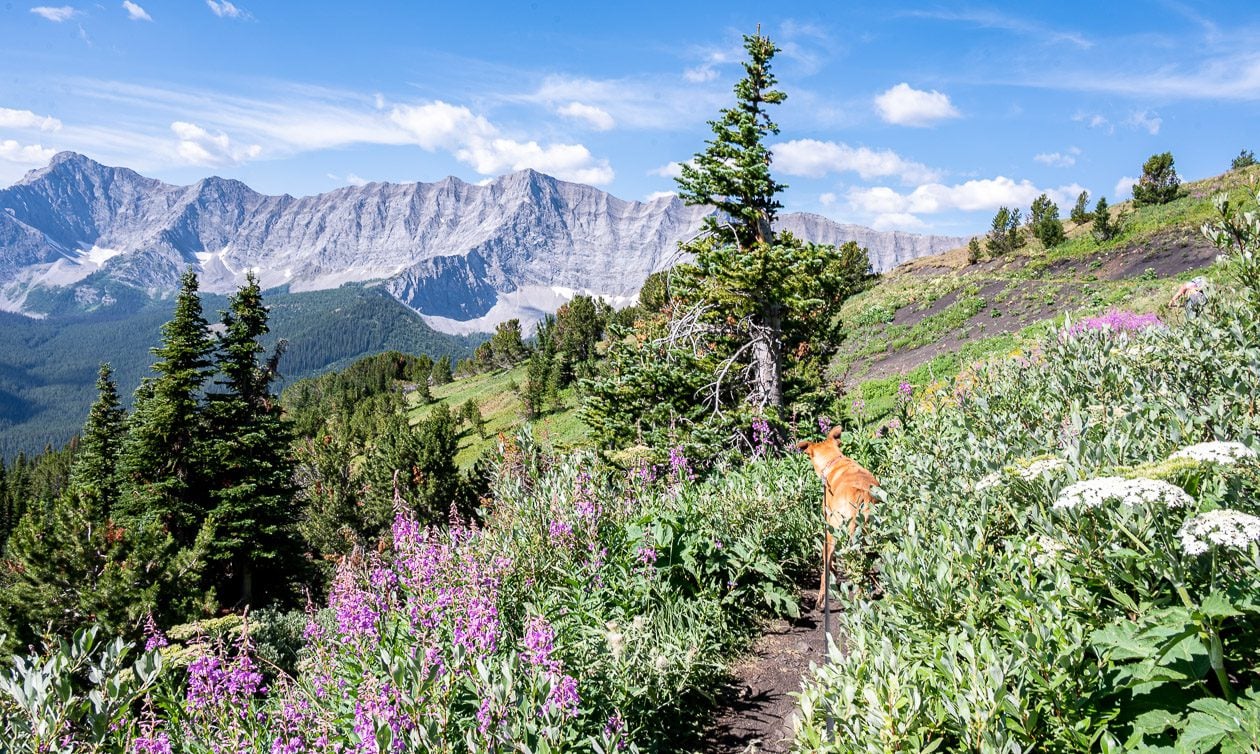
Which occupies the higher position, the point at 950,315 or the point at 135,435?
the point at 950,315

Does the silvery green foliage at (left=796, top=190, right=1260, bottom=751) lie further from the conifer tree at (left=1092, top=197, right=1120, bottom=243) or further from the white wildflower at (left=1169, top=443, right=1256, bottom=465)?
the conifer tree at (left=1092, top=197, right=1120, bottom=243)

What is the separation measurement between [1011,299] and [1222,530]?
29890mm

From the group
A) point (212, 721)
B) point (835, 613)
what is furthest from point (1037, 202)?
point (212, 721)

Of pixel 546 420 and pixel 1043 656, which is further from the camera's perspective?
pixel 546 420

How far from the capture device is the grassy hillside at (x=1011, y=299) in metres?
20.7

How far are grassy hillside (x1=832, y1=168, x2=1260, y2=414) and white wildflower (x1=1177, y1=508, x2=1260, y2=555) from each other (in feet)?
51.4

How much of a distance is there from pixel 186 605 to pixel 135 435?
382 inches

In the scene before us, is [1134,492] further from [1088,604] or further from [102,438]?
[102,438]

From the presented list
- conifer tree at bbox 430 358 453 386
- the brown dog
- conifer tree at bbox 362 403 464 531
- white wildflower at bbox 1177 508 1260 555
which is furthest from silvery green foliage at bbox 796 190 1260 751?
conifer tree at bbox 430 358 453 386

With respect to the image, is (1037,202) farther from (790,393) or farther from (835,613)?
(835,613)

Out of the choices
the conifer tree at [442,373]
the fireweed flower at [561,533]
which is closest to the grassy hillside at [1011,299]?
the fireweed flower at [561,533]

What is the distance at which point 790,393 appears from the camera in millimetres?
11711

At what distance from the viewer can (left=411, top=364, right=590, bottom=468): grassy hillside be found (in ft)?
130

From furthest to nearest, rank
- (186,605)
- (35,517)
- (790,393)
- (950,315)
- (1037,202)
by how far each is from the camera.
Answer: (1037,202), (950,315), (35,517), (186,605), (790,393)
